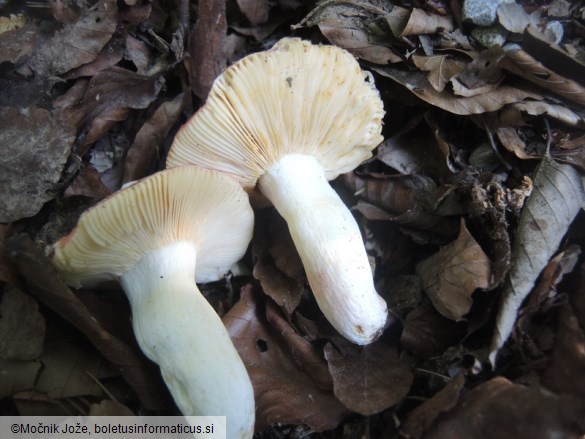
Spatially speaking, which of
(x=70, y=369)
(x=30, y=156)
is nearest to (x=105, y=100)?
(x=30, y=156)

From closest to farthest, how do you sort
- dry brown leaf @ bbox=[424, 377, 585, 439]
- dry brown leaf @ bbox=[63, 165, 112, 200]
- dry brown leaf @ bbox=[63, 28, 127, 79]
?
dry brown leaf @ bbox=[424, 377, 585, 439] → dry brown leaf @ bbox=[63, 165, 112, 200] → dry brown leaf @ bbox=[63, 28, 127, 79]

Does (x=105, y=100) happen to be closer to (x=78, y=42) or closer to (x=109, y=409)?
(x=78, y=42)

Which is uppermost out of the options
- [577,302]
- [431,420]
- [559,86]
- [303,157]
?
[559,86]

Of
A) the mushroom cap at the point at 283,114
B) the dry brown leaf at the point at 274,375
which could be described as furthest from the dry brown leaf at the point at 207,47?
the dry brown leaf at the point at 274,375

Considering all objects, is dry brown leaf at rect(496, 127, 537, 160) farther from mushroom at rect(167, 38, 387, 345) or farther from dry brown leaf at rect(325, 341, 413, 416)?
dry brown leaf at rect(325, 341, 413, 416)

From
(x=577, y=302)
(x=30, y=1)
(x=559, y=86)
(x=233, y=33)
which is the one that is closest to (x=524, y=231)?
(x=577, y=302)

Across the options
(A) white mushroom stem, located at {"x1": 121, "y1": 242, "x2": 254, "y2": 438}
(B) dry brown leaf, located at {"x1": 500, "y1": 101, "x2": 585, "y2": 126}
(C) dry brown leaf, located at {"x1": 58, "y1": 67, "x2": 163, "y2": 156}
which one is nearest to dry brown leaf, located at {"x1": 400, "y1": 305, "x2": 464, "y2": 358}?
(A) white mushroom stem, located at {"x1": 121, "y1": 242, "x2": 254, "y2": 438}

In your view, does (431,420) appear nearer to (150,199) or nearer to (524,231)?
(524,231)
